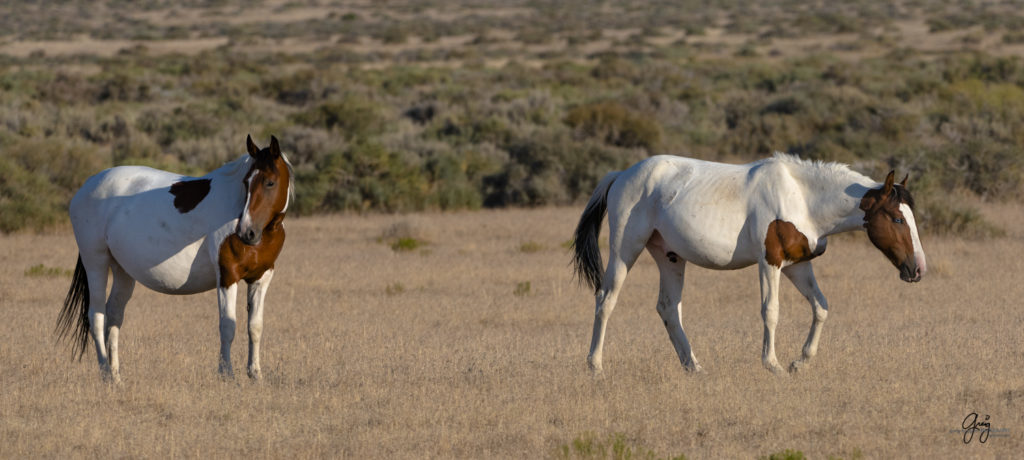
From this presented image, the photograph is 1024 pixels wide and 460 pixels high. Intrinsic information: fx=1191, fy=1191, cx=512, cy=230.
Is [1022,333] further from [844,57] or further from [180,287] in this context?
[844,57]

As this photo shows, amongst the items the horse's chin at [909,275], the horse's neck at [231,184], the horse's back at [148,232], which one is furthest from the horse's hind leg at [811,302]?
the horse's back at [148,232]

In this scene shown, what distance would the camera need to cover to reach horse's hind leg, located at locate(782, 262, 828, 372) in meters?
8.93

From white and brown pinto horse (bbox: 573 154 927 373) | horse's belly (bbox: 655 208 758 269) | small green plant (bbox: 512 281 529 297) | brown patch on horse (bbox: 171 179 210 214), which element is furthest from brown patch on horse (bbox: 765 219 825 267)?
small green plant (bbox: 512 281 529 297)

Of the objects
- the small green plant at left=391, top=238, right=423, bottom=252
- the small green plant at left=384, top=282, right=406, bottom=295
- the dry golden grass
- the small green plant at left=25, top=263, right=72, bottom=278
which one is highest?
the dry golden grass

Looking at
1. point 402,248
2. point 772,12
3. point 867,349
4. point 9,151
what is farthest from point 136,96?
point 772,12

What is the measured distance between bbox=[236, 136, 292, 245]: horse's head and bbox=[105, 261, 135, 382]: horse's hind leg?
5.12 feet

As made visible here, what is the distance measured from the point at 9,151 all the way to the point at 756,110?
19.5 m

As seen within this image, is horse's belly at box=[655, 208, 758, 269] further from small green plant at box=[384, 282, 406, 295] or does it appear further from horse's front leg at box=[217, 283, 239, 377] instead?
small green plant at box=[384, 282, 406, 295]

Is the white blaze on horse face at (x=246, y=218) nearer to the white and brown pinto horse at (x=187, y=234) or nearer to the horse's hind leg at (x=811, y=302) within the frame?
the white and brown pinto horse at (x=187, y=234)

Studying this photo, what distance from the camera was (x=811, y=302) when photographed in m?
9.01

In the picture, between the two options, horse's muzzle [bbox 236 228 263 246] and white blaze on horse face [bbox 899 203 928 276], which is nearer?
horse's muzzle [bbox 236 228 263 246]

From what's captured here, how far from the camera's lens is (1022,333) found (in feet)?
33.8

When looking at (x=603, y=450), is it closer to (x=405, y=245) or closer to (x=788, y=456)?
(x=788, y=456)

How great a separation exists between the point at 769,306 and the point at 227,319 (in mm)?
3929
